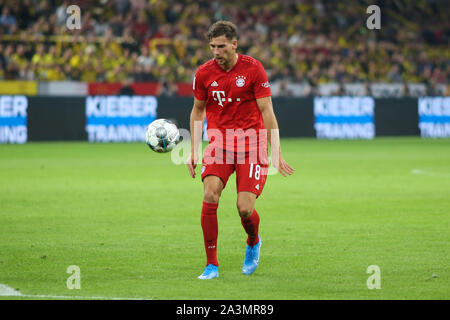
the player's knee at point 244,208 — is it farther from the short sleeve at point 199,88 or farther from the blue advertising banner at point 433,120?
the blue advertising banner at point 433,120

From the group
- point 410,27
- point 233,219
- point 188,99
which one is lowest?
point 233,219

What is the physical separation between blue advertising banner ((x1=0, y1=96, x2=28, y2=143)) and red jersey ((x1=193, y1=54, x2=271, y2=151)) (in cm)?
1896

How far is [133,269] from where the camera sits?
25.4 ft

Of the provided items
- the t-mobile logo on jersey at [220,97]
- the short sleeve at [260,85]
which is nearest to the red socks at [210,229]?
the t-mobile logo on jersey at [220,97]

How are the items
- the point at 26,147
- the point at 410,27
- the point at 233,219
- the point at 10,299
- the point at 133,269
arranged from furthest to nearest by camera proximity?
1. the point at 410,27
2. the point at 26,147
3. the point at 233,219
4. the point at 133,269
5. the point at 10,299

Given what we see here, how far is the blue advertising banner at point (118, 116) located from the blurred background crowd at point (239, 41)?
1422 mm

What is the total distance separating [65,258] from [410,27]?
32018 mm

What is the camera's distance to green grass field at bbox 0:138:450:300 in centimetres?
703

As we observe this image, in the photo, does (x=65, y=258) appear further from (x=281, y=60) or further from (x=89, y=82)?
(x=281, y=60)

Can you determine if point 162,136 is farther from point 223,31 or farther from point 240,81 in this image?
point 223,31

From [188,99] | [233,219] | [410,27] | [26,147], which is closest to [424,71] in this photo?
[410,27]

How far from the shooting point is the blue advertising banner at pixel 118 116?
88.6 feet

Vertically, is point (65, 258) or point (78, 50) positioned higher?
point (78, 50)

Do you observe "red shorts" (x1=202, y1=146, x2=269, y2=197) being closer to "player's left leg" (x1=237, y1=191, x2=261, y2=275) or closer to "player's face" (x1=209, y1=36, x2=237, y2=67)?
"player's left leg" (x1=237, y1=191, x2=261, y2=275)
